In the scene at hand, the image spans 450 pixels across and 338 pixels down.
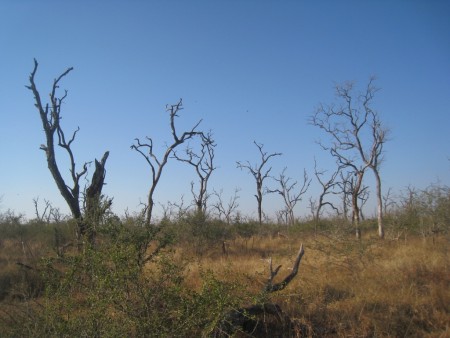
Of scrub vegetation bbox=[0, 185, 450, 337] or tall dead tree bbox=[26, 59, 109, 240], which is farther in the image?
tall dead tree bbox=[26, 59, 109, 240]

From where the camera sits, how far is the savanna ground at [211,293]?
4484 mm

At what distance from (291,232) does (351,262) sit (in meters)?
11.9

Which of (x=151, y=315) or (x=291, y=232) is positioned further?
(x=291, y=232)

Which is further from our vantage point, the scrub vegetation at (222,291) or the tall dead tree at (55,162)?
the tall dead tree at (55,162)

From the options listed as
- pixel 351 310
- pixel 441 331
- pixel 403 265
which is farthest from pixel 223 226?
pixel 441 331

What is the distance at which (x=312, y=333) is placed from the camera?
5.93 metres

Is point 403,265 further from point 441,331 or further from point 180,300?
point 180,300

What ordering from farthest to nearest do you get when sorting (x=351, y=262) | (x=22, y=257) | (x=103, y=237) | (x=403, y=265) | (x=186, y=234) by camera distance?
(x=186, y=234), (x=22, y=257), (x=351, y=262), (x=403, y=265), (x=103, y=237)

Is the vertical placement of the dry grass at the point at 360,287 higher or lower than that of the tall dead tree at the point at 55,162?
lower

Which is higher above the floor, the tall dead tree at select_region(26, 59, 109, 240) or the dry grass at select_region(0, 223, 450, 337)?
the tall dead tree at select_region(26, 59, 109, 240)

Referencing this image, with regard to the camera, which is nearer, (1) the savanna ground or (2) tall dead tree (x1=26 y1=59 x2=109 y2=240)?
(1) the savanna ground

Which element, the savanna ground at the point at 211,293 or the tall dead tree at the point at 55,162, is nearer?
the savanna ground at the point at 211,293

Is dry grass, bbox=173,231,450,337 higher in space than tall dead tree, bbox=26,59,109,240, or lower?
lower

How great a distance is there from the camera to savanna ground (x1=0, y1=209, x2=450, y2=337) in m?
4.48
